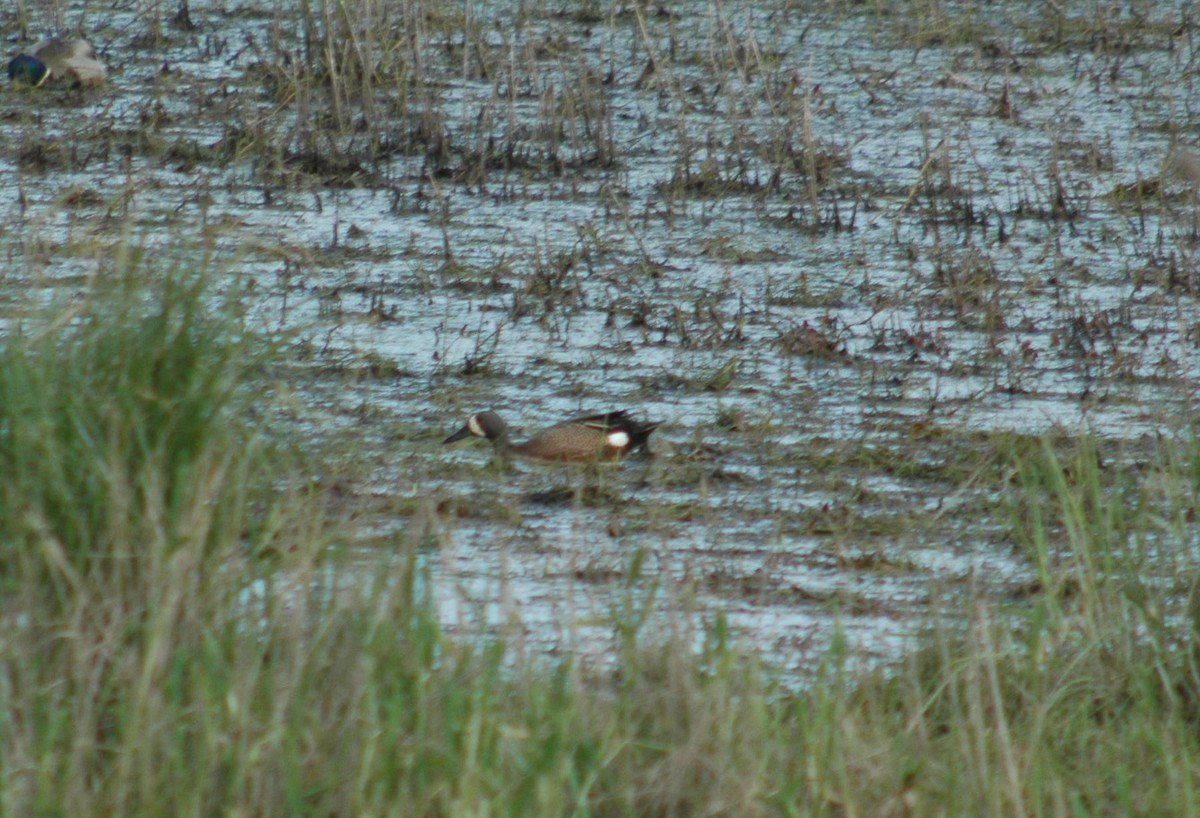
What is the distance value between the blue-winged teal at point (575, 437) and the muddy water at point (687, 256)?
0.25ft

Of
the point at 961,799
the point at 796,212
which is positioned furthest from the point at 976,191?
the point at 961,799

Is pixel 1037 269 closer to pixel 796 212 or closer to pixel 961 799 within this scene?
pixel 796 212

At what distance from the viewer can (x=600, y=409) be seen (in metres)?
6.07

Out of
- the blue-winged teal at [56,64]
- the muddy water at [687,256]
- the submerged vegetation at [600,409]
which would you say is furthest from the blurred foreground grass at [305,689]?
the blue-winged teal at [56,64]

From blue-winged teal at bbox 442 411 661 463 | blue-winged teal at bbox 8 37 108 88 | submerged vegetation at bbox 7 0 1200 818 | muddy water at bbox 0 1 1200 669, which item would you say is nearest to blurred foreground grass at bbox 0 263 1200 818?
submerged vegetation at bbox 7 0 1200 818

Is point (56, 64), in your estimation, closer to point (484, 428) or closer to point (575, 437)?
point (484, 428)

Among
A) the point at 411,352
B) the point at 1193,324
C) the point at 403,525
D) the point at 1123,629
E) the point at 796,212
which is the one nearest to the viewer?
the point at 1123,629

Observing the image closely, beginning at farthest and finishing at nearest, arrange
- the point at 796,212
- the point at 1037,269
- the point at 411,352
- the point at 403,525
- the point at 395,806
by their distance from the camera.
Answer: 1. the point at 796,212
2. the point at 1037,269
3. the point at 411,352
4. the point at 403,525
5. the point at 395,806

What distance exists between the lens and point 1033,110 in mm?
10734

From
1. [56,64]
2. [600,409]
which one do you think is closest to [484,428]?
[600,409]

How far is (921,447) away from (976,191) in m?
3.64

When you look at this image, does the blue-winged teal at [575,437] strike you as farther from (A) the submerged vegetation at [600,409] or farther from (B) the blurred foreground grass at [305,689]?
(B) the blurred foreground grass at [305,689]

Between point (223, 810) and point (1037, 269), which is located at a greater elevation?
point (223, 810)

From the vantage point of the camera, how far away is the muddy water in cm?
475
